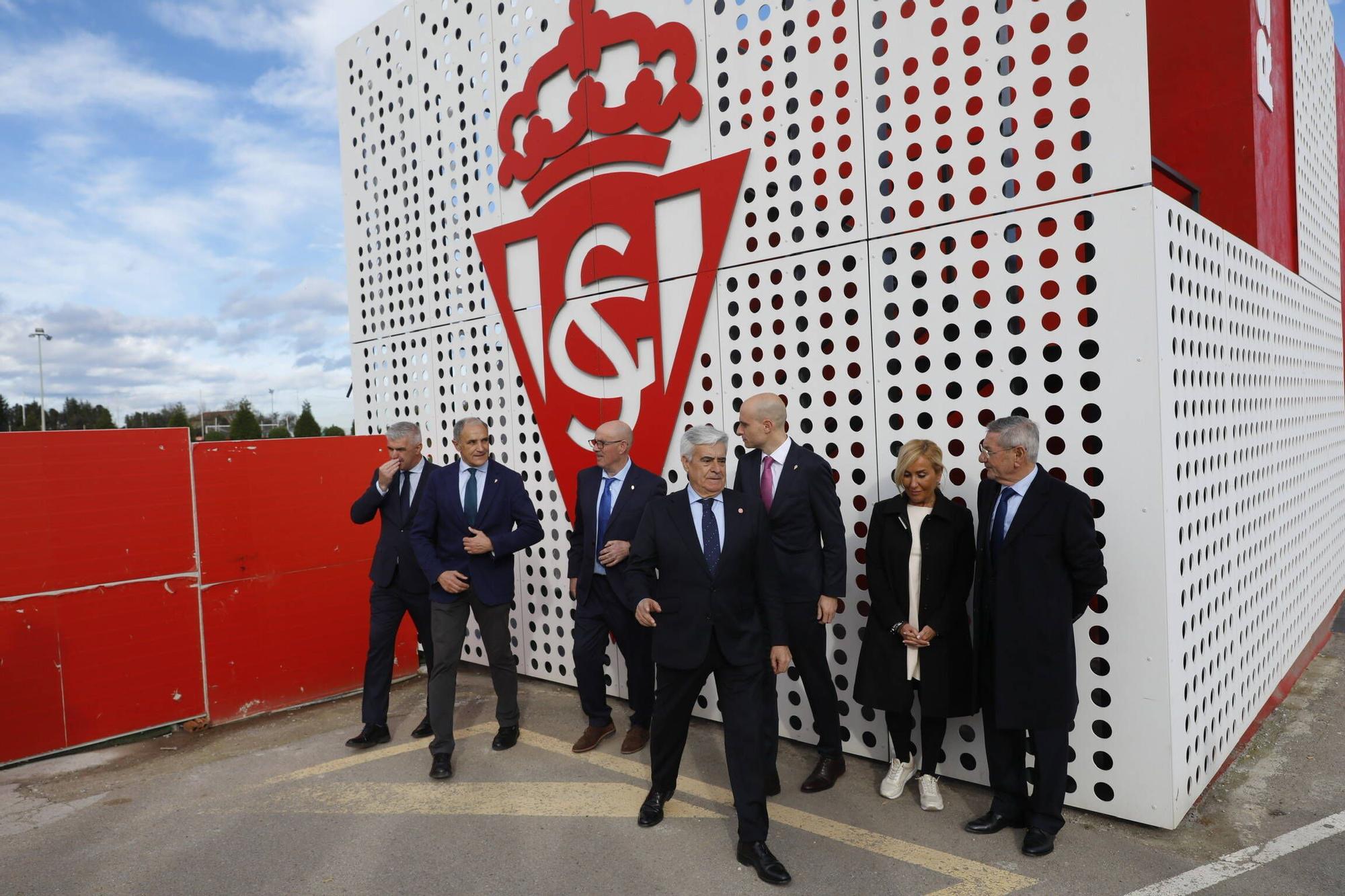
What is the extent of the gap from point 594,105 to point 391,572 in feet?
13.0

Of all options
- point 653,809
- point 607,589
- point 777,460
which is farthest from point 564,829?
point 777,460

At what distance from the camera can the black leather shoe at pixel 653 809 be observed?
4.40 meters

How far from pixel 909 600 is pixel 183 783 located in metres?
4.70

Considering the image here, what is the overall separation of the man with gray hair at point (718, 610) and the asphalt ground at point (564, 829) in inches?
21.9

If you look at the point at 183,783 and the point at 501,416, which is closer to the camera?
the point at 183,783

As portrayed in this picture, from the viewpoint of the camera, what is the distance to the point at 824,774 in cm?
488

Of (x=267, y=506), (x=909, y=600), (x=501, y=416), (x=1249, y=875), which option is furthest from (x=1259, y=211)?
(x=267, y=506)

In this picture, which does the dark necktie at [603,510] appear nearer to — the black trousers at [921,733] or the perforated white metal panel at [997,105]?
the black trousers at [921,733]

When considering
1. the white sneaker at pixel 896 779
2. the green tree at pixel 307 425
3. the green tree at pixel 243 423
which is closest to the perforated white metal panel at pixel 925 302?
the white sneaker at pixel 896 779

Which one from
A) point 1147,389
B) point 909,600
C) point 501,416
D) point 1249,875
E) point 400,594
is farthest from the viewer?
point 501,416

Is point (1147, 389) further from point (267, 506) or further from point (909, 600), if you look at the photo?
point (267, 506)

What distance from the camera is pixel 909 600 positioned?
14.8 feet

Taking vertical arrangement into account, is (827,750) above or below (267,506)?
below

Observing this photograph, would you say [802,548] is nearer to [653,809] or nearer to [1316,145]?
[653,809]
